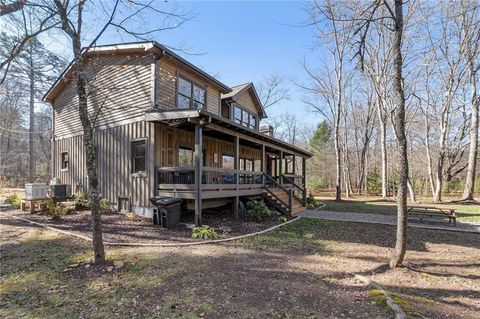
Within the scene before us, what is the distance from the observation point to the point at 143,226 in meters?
8.91

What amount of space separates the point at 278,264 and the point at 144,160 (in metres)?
6.83

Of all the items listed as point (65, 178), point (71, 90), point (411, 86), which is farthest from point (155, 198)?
point (411, 86)

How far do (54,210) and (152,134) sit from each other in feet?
14.1

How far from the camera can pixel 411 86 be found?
825 inches

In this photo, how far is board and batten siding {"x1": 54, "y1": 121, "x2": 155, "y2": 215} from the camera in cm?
1001

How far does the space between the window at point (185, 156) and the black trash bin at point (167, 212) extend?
267cm

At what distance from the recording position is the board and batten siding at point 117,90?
34.0ft

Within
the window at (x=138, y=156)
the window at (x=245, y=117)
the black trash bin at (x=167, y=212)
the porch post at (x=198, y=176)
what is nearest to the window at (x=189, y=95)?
the window at (x=138, y=156)

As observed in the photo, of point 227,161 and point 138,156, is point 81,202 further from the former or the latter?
point 227,161

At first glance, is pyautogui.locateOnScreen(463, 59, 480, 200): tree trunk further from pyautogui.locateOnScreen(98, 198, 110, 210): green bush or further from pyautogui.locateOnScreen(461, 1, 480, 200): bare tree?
pyautogui.locateOnScreen(98, 198, 110, 210): green bush

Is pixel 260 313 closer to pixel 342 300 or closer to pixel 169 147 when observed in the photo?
pixel 342 300

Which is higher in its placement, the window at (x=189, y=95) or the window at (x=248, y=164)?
the window at (x=189, y=95)

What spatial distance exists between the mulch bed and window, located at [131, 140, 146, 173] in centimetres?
185

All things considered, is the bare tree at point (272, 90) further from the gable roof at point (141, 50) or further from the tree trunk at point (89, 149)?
the tree trunk at point (89, 149)
